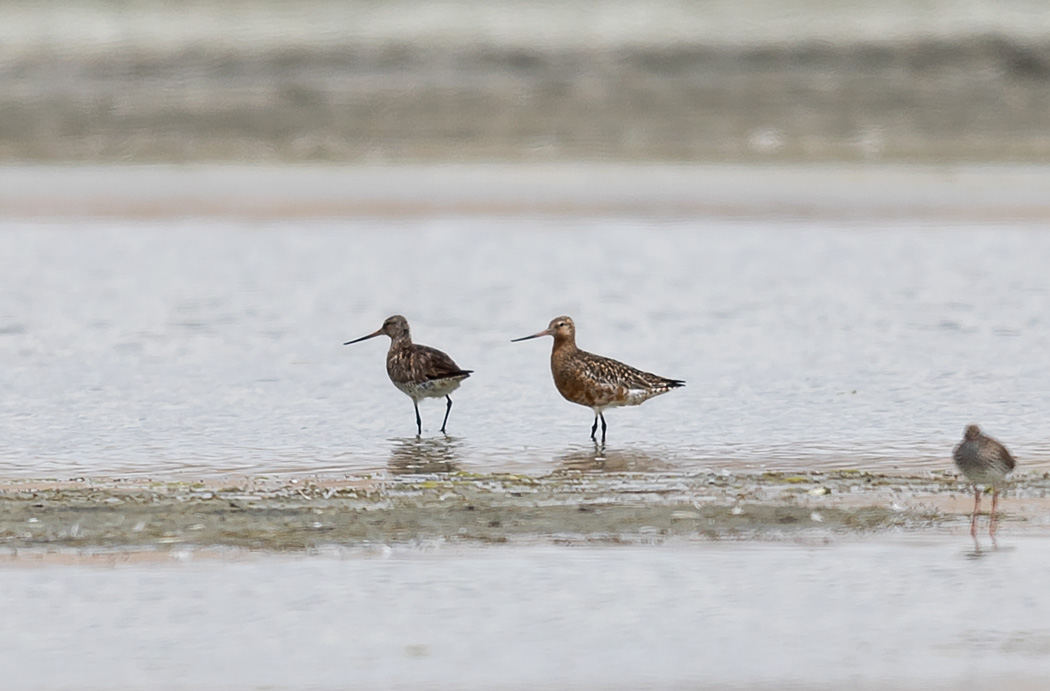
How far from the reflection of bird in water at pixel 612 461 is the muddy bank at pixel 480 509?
1.03ft

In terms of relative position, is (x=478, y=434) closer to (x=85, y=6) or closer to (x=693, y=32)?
(x=693, y=32)

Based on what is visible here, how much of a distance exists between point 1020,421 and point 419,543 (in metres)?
4.43

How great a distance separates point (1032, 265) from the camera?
1955 centimetres

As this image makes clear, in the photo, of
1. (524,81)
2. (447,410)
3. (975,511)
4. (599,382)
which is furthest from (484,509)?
(524,81)

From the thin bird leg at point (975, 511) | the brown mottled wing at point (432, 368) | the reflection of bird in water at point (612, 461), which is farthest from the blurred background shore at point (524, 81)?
the thin bird leg at point (975, 511)

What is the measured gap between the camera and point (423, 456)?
33.1 ft

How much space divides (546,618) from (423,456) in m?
3.43

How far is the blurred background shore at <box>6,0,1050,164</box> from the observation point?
3247 cm

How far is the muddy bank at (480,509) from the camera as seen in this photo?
7.89m

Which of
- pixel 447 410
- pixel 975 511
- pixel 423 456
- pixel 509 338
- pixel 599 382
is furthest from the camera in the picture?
pixel 509 338

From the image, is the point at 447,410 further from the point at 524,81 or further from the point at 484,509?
the point at 524,81

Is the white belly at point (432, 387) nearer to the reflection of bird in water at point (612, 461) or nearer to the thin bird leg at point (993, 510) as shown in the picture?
the reflection of bird in water at point (612, 461)

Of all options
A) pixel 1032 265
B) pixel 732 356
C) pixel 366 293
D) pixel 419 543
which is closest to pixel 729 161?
pixel 1032 265

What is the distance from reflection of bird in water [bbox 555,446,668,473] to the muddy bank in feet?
1.03
